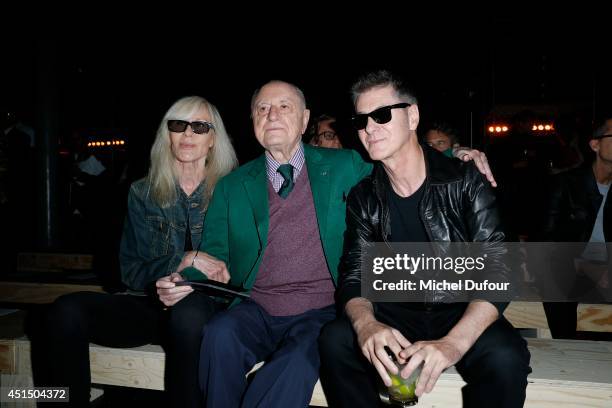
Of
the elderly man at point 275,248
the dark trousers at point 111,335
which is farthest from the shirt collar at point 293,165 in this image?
the dark trousers at point 111,335

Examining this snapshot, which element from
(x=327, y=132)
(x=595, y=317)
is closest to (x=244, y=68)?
(x=327, y=132)

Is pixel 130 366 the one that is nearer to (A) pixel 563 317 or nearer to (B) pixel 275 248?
(B) pixel 275 248

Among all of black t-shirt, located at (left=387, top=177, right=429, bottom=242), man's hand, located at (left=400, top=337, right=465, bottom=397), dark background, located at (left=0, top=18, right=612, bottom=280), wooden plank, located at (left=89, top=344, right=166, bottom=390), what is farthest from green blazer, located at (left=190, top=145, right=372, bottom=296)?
dark background, located at (left=0, top=18, right=612, bottom=280)

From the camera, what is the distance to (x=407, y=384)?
172 cm

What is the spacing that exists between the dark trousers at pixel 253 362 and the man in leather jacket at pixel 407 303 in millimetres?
119

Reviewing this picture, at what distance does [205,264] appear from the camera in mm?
2678

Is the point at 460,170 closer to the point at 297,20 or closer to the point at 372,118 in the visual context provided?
the point at 372,118

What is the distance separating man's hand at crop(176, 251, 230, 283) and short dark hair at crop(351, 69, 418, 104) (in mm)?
1343

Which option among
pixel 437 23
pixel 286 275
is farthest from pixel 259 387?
pixel 437 23

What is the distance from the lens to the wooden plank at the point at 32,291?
13.1 ft

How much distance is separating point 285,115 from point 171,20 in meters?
6.79

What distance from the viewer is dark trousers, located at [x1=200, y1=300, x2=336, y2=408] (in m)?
2.03

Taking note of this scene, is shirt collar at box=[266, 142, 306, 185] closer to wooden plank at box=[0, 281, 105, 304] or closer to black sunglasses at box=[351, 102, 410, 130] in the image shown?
black sunglasses at box=[351, 102, 410, 130]

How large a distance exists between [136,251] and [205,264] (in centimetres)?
65
